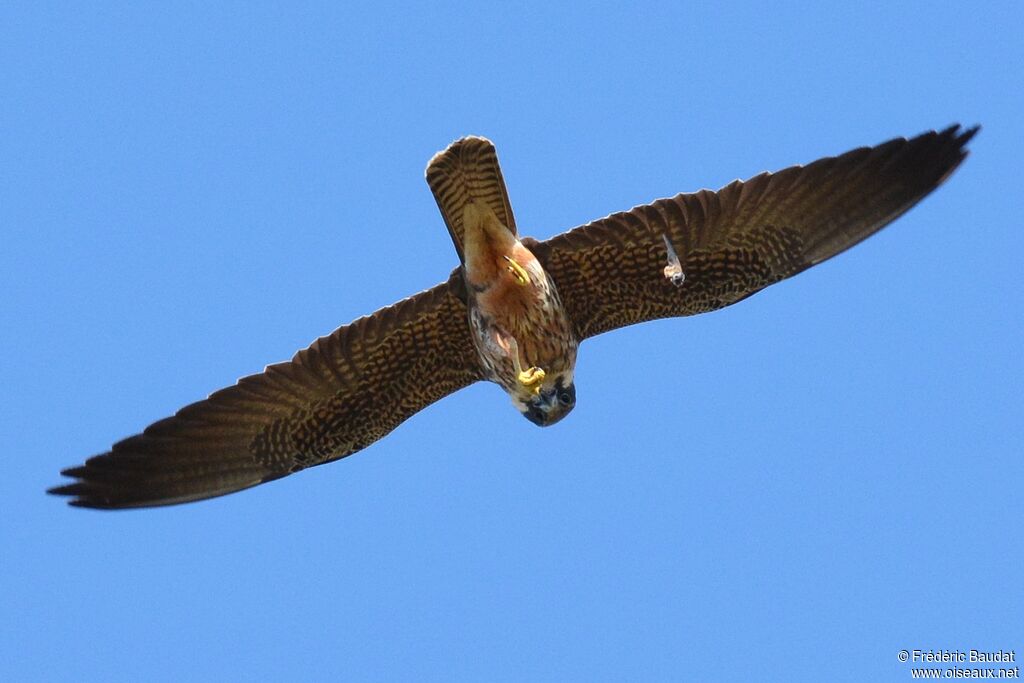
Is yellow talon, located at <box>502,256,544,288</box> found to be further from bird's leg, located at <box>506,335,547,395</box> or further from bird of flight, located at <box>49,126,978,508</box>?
bird's leg, located at <box>506,335,547,395</box>

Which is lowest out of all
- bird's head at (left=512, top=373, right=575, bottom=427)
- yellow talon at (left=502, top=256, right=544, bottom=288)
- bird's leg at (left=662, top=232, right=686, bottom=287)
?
bird's head at (left=512, top=373, right=575, bottom=427)

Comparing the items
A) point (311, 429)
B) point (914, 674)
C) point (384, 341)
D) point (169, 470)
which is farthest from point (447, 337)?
point (914, 674)

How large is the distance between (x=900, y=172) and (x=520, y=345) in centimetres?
304

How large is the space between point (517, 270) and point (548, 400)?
1041 millimetres

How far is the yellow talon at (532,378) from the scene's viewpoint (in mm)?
11085

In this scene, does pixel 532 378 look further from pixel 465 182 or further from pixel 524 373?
pixel 465 182

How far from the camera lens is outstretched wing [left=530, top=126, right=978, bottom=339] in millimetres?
10938

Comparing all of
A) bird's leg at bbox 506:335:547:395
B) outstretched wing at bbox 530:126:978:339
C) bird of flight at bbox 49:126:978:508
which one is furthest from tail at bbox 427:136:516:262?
bird's leg at bbox 506:335:547:395

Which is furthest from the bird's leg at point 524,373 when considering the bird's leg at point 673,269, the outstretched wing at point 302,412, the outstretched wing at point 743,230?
the bird's leg at point 673,269

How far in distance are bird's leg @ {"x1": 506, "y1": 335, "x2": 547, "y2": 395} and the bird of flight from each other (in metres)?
0.01

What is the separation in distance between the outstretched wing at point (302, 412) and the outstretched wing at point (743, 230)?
1035 millimetres

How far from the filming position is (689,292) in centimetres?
1134

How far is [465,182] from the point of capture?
35.5 feet

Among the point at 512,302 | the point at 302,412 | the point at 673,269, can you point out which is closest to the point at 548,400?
the point at 512,302
